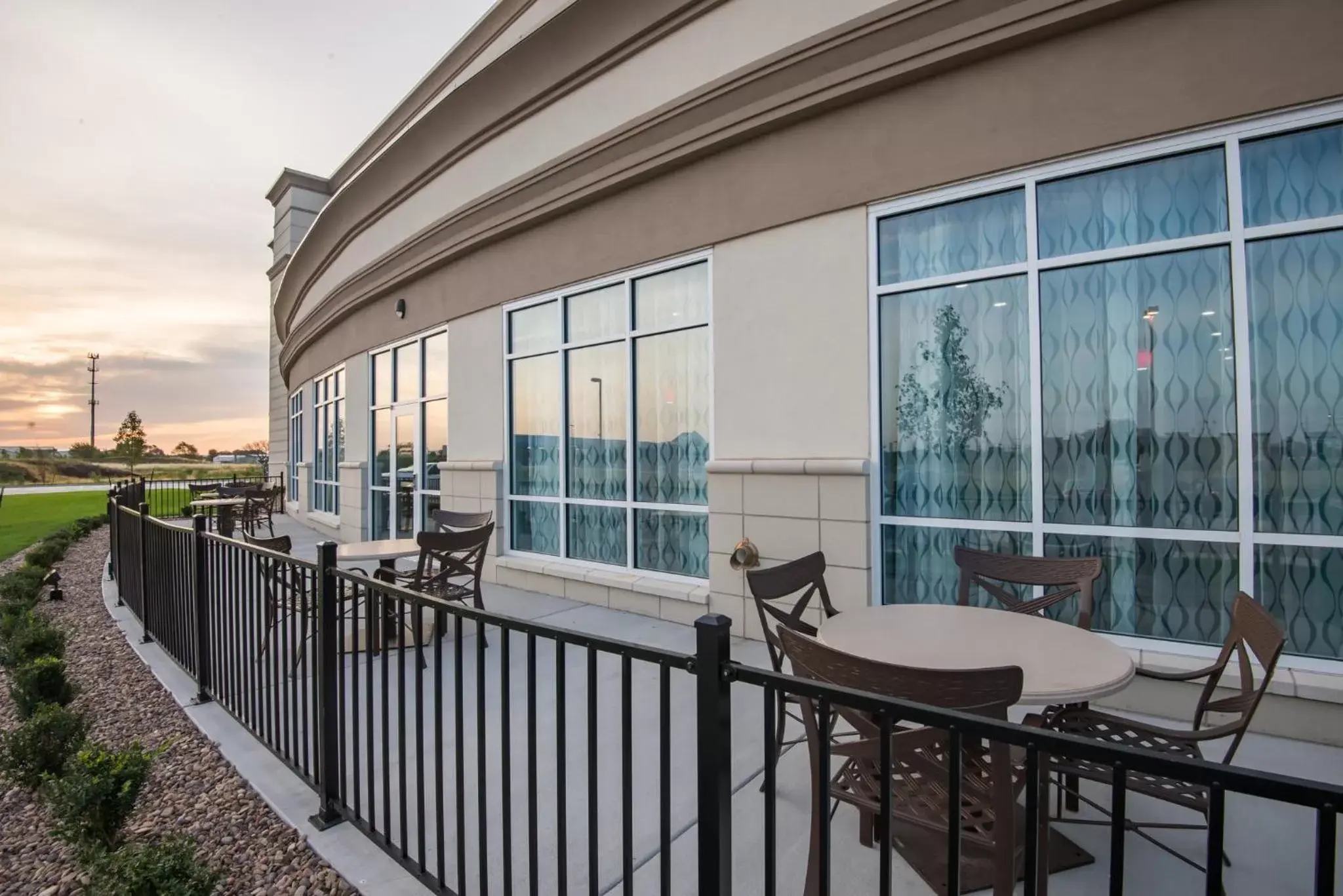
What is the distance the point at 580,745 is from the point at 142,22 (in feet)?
34.2

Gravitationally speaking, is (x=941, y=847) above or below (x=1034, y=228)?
below

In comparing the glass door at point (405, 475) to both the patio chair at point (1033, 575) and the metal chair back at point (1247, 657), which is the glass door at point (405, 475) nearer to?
the patio chair at point (1033, 575)

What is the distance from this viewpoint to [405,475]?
944 cm

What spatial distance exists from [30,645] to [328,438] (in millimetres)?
8626

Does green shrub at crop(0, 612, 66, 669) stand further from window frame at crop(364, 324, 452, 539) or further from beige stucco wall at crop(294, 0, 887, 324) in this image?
beige stucco wall at crop(294, 0, 887, 324)

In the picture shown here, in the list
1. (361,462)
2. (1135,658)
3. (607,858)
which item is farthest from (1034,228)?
(361,462)

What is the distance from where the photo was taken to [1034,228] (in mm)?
3902

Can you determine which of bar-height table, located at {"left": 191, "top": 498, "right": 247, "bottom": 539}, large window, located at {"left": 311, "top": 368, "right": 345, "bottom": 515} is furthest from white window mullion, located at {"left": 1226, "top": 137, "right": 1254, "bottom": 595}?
large window, located at {"left": 311, "top": 368, "right": 345, "bottom": 515}

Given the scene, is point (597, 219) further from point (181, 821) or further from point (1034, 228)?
point (181, 821)

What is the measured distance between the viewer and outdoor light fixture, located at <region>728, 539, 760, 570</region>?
4.89 metres

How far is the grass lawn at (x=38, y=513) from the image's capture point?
13805 millimetres

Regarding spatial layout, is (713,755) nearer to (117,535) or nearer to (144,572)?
(144,572)

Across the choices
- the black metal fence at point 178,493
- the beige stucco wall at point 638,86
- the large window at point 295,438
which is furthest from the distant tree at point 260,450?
the beige stucco wall at point 638,86

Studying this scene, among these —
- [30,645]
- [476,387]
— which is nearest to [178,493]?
[476,387]
